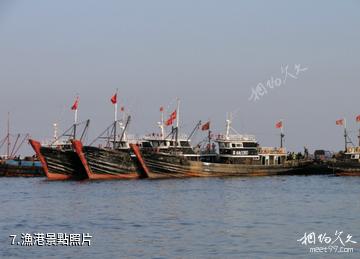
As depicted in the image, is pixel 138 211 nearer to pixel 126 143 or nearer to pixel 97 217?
pixel 97 217

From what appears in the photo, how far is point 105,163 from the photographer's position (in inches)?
4104

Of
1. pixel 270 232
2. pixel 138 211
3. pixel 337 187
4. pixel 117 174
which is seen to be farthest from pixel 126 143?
pixel 270 232

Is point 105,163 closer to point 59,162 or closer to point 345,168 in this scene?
point 59,162

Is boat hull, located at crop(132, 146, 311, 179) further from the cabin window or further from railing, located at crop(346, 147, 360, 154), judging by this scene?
railing, located at crop(346, 147, 360, 154)

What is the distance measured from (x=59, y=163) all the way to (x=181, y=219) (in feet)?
186

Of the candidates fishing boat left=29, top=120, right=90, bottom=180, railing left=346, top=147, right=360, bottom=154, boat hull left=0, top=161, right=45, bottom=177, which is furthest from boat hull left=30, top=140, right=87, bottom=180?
railing left=346, top=147, right=360, bottom=154

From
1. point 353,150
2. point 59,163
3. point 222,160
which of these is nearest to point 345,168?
point 353,150

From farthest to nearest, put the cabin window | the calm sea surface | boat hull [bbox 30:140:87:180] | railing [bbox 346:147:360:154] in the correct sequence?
1. railing [bbox 346:147:360:154]
2. the cabin window
3. boat hull [bbox 30:140:87:180]
4. the calm sea surface

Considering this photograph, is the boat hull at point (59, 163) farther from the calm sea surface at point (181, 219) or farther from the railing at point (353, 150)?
the railing at point (353, 150)

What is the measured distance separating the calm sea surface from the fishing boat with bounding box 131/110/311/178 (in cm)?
1671

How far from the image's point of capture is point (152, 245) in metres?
39.9

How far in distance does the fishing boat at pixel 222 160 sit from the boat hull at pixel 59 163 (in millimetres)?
9200

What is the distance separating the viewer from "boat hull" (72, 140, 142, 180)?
103250mm

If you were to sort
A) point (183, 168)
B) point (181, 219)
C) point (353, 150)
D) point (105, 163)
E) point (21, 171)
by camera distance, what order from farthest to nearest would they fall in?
point (21, 171), point (353, 150), point (105, 163), point (183, 168), point (181, 219)
